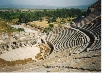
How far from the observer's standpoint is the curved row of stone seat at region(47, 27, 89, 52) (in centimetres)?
1609

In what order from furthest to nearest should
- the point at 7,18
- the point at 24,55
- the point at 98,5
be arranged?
the point at 7,18, the point at 98,5, the point at 24,55

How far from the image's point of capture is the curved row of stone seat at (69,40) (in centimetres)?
1609

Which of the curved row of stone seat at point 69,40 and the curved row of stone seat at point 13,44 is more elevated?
the curved row of stone seat at point 69,40

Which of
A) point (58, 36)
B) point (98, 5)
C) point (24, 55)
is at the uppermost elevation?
point (98, 5)

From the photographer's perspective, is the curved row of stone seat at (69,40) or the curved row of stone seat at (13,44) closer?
the curved row of stone seat at (69,40)

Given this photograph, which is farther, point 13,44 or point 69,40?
point 13,44

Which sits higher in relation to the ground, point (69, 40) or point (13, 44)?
point (69, 40)

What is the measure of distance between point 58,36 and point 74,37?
2.41m

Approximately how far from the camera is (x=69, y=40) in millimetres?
17344

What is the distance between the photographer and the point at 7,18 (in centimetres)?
3938

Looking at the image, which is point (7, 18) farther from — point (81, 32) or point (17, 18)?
point (81, 32)

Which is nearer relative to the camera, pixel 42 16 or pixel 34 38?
pixel 34 38

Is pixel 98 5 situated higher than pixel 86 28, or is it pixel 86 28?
pixel 98 5

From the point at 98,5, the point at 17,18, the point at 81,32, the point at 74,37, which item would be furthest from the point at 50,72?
the point at 17,18
